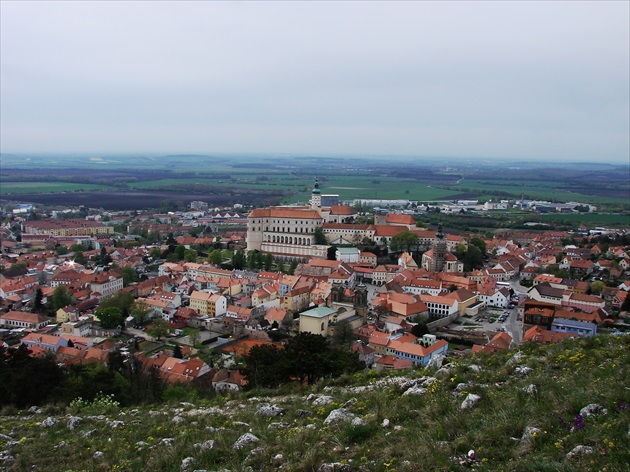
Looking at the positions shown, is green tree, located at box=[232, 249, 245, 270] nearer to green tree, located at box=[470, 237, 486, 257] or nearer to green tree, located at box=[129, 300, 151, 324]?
green tree, located at box=[129, 300, 151, 324]

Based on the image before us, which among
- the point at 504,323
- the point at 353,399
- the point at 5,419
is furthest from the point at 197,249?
the point at 353,399

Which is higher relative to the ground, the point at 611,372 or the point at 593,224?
the point at 611,372

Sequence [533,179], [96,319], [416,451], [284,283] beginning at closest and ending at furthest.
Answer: [416,451], [96,319], [284,283], [533,179]

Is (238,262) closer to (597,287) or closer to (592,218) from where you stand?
(597,287)

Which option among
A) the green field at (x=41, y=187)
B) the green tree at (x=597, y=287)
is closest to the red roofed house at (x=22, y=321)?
the green tree at (x=597, y=287)

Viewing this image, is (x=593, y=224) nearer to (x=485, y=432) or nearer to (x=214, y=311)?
(x=214, y=311)

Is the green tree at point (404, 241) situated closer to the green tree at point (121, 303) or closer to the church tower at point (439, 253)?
the church tower at point (439, 253)
